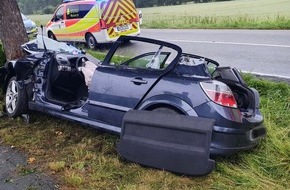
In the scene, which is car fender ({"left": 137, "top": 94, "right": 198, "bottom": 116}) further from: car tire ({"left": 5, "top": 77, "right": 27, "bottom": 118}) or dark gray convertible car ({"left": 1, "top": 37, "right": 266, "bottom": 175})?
car tire ({"left": 5, "top": 77, "right": 27, "bottom": 118})

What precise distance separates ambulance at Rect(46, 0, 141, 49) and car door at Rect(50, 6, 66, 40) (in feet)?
1.58

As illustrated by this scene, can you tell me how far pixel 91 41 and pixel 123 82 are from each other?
10.6 metres

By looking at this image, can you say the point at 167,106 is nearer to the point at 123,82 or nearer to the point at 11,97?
the point at 123,82

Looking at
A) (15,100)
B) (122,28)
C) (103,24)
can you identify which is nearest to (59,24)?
(103,24)

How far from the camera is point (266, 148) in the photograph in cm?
415

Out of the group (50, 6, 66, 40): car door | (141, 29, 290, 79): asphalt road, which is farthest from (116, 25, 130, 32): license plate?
(50, 6, 66, 40): car door

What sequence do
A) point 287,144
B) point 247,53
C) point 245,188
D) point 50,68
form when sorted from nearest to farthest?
point 245,188 → point 287,144 → point 50,68 → point 247,53

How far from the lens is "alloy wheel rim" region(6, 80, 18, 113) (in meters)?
5.46

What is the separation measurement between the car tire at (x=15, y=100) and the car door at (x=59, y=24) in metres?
11.1

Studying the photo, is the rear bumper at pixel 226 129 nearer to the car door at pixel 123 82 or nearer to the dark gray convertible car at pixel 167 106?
the dark gray convertible car at pixel 167 106

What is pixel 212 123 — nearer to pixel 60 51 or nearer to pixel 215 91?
pixel 215 91

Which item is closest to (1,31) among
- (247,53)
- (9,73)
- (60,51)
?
(9,73)

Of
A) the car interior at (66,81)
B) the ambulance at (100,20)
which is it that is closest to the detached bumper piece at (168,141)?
the car interior at (66,81)

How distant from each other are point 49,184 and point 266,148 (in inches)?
90.9
